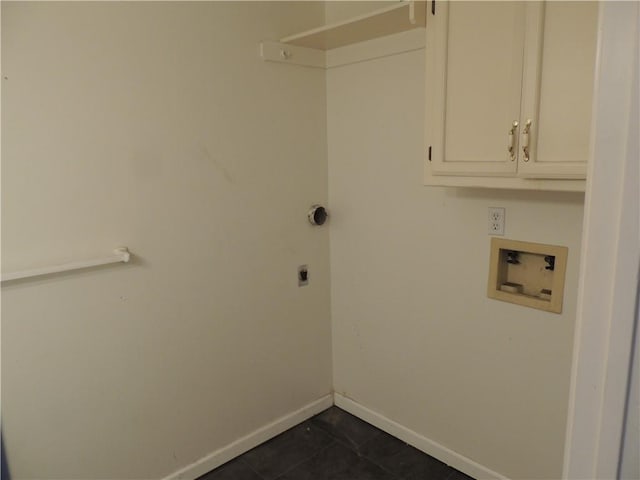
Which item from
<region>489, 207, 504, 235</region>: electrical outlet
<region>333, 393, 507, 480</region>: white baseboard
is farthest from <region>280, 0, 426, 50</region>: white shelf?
<region>333, 393, 507, 480</region>: white baseboard

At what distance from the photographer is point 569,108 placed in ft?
4.41

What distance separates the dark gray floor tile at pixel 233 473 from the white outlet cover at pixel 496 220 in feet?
5.02

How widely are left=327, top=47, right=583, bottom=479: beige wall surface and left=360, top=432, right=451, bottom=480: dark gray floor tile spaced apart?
103 millimetres

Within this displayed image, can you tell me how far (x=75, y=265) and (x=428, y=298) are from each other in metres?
1.48

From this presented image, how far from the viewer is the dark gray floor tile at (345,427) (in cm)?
242

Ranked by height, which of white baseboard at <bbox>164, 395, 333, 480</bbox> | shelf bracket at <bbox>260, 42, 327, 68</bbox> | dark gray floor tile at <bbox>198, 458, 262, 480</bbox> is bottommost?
dark gray floor tile at <bbox>198, 458, 262, 480</bbox>

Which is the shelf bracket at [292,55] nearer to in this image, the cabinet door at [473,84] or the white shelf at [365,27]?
the white shelf at [365,27]

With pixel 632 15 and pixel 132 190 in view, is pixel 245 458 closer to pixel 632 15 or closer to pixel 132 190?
pixel 132 190

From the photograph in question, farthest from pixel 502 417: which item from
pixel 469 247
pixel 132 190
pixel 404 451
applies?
pixel 132 190

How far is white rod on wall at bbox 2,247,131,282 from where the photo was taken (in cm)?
151

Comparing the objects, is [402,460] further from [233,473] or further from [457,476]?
[233,473]

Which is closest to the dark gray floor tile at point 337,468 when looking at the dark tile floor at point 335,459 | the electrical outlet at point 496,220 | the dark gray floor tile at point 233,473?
the dark tile floor at point 335,459

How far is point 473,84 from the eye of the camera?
156 cm

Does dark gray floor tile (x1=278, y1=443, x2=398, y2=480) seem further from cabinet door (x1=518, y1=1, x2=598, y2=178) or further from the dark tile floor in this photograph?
cabinet door (x1=518, y1=1, x2=598, y2=178)
